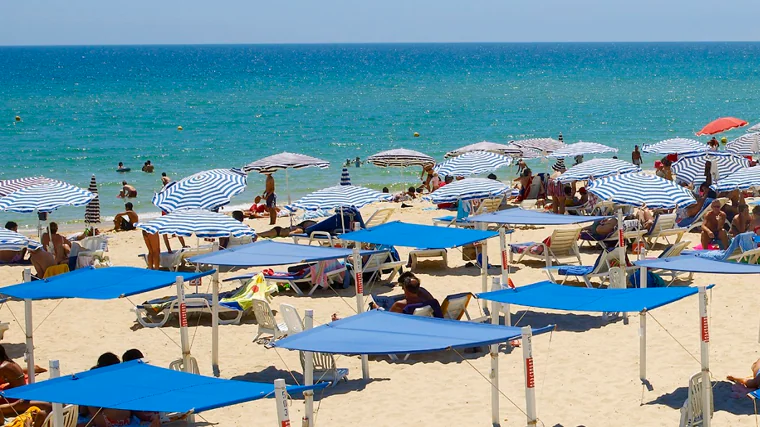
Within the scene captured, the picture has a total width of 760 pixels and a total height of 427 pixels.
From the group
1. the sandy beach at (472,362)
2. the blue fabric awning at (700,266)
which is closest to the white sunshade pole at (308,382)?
the sandy beach at (472,362)

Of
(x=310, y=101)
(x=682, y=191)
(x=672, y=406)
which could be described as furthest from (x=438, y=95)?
(x=672, y=406)

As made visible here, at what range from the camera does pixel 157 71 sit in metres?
119

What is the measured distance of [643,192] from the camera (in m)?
14.0

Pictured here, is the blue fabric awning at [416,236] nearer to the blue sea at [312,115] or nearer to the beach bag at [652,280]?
the beach bag at [652,280]

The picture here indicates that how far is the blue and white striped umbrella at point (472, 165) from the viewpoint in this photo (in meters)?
19.0

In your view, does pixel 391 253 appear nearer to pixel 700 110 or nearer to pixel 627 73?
pixel 700 110

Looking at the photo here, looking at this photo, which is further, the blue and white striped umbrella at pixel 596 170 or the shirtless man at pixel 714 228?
the blue and white striped umbrella at pixel 596 170

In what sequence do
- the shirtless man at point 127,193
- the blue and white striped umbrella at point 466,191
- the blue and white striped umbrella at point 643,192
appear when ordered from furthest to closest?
the shirtless man at point 127,193
the blue and white striped umbrella at point 466,191
the blue and white striped umbrella at point 643,192

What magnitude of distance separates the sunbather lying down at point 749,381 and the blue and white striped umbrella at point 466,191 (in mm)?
7154

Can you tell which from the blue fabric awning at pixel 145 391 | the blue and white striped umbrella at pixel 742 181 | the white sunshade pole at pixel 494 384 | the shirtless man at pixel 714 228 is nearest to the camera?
the blue fabric awning at pixel 145 391

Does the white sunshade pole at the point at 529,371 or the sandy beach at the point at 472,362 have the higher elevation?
the white sunshade pole at the point at 529,371

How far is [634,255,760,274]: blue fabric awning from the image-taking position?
30.8 feet

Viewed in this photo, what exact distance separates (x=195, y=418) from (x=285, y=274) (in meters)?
4.97

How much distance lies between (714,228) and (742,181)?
0.97 meters
